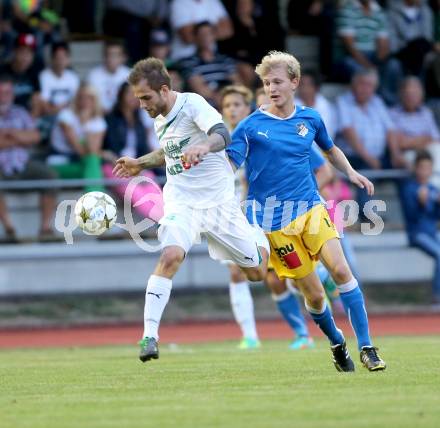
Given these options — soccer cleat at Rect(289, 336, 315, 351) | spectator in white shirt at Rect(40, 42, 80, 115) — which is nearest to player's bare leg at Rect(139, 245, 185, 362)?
soccer cleat at Rect(289, 336, 315, 351)

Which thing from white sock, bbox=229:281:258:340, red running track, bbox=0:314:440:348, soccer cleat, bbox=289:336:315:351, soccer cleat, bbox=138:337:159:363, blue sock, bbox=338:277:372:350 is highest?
blue sock, bbox=338:277:372:350

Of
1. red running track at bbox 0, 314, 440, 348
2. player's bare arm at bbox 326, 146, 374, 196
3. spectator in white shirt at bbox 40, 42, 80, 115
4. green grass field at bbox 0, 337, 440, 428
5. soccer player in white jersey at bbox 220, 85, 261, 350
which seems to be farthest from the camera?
spectator in white shirt at bbox 40, 42, 80, 115

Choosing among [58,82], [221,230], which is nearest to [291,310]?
[221,230]

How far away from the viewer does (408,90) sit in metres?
19.4

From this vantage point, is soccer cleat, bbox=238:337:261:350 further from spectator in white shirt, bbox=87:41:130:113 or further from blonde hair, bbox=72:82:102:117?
spectator in white shirt, bbox=87:41:130:113

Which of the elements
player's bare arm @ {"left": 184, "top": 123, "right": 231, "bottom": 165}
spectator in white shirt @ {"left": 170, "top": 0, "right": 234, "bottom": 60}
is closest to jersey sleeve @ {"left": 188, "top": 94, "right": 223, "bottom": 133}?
player's bare arm @ {"left": 184, "top": 123, "right": 231, "bottom": 165}

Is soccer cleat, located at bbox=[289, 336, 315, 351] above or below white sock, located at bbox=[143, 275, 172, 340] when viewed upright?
below

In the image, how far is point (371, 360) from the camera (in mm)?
8844

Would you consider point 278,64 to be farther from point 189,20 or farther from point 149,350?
point 189,20

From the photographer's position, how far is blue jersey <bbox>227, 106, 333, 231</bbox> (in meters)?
9.29

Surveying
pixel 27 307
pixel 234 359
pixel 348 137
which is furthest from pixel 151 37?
pixel 234 359

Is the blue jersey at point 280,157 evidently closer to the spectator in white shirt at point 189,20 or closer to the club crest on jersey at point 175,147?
the club crest on jersey at point 175,147

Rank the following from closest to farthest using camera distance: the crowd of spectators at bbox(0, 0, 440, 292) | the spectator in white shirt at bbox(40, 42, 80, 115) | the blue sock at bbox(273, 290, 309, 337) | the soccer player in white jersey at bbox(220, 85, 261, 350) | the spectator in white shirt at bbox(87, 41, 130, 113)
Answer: the soccer player in white jersey at bbox(220, 85, 261, 350)
the blue sock at bbox(273, 290, 309, 337)
the crowd of spectators at bbox(0, 0, 440, 292)
the spectator in white shirt at bbox(40, 42, 80, 115)
the spectator in white shirt at bbox(87, 41, 130, 113)

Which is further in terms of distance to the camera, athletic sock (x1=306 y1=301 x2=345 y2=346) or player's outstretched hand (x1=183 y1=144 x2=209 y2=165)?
athletic sock (x1=306 y1=301 x2=345 y2=346)
